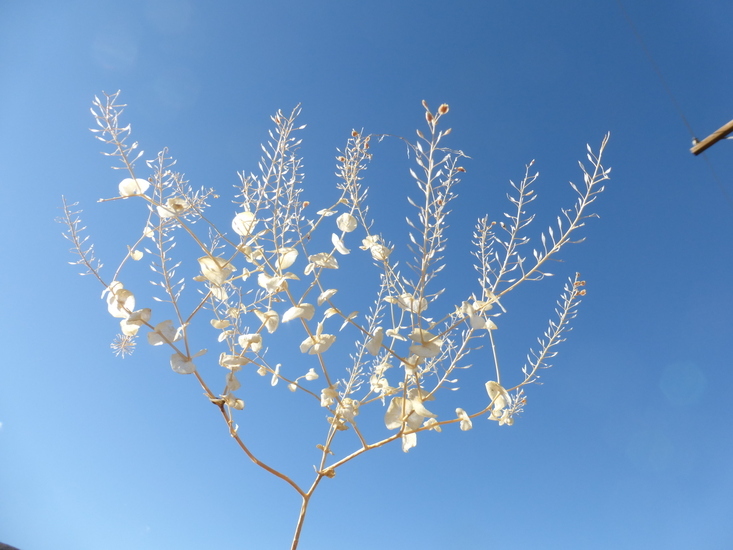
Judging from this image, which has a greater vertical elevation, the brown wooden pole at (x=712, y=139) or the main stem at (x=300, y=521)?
the brown wooden pole at (x=712, y=139)

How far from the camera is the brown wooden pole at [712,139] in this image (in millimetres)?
1195

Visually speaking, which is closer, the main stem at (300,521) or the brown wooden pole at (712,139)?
the main stem at (300,521)

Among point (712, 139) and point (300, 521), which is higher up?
point (712, 139)

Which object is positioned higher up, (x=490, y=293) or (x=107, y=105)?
(x=107, y=105)

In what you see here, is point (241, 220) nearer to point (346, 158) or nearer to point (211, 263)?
point (211, 263)

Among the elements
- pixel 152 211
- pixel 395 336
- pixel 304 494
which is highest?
pixel 152 211

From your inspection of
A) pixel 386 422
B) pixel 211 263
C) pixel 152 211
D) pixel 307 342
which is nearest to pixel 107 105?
pixel 152 211

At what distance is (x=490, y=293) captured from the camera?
1.83 feet

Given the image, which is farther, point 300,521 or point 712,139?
point 712,139

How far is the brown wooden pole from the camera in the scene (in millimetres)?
1195

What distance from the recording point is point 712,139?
1.28 meters

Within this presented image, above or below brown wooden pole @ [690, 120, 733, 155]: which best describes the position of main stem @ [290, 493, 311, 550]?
below

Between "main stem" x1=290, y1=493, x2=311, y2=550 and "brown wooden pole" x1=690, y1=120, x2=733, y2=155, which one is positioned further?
"brown wooden pole" x1=690, y1=120, x2=733, y2=155

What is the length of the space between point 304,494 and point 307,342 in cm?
23
